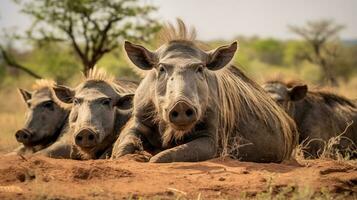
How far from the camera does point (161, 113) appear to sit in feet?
27.6

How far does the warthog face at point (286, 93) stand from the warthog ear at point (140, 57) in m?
4.60

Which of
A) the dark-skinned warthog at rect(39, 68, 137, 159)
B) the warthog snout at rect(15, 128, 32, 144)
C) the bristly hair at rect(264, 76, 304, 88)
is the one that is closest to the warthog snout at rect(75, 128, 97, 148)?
the dark-skinned warthog at rect(39, 68, 137, 159)

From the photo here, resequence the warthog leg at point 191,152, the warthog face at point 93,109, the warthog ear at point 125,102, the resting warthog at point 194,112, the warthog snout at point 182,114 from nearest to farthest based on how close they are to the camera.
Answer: the warthog snout at point 182,114 → the warthog leg at point 191,152 → the resting warthog at point 194,112 → the warthog face at point 93,109 → the warthog ear at point 125,102

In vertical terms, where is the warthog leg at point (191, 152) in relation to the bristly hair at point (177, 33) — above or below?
below

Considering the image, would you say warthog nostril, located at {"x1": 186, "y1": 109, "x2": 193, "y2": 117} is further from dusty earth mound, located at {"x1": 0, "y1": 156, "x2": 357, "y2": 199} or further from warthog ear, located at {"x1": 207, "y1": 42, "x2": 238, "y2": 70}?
warthog ear, located at {"x1": 207, "y1": 42, "x2": 238, "y2": 70}

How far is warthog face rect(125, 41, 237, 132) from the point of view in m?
7.74

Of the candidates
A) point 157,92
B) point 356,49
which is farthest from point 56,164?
point 356,49

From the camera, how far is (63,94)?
1114 centimetres

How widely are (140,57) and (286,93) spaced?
198 inches

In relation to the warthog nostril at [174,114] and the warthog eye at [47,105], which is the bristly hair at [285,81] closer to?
the warthog eye at [47,105]

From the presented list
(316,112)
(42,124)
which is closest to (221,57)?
(42,124)

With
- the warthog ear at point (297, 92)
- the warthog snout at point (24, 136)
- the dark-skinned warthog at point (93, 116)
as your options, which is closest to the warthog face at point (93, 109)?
the dark-skinned warthog at point (93, 116)

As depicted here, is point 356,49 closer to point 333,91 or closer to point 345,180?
point 333,91

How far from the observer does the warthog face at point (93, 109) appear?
9422 millimetres
